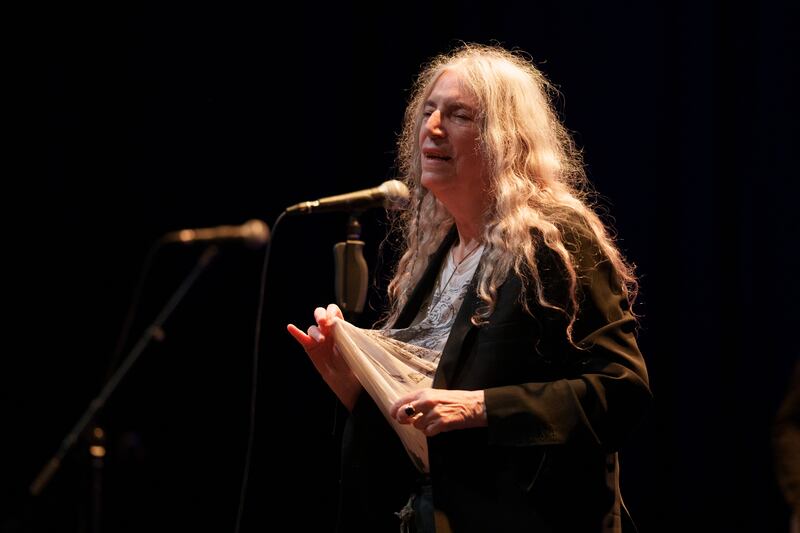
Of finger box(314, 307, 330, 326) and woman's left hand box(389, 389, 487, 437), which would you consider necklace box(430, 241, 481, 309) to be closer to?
finger box(314, 307, 330, 326)

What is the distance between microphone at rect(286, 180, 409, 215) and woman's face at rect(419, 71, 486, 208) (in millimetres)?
99

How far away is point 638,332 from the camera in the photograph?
4039 mm

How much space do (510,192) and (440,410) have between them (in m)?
0.66

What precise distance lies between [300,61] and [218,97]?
1.43ft

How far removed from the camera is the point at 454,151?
248 centimetres

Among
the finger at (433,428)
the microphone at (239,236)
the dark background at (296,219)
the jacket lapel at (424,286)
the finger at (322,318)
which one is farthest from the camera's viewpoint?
the dark background at (296,219)

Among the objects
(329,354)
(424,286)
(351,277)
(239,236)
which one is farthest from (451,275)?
(239,236)

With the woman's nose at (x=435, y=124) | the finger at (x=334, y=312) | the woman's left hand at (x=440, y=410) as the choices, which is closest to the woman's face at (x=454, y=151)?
the woman's nose at (x=435, y=124)

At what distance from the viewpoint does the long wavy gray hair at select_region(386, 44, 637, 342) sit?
2.23m

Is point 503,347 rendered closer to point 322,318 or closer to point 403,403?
point 403,403

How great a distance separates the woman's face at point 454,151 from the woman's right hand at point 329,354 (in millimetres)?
432

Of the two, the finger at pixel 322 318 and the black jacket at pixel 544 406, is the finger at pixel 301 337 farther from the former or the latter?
the black jacket at pixel 544 406


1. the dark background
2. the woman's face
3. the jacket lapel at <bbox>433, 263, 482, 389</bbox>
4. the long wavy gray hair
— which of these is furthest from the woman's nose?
the dark background

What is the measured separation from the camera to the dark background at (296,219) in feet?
12.5
